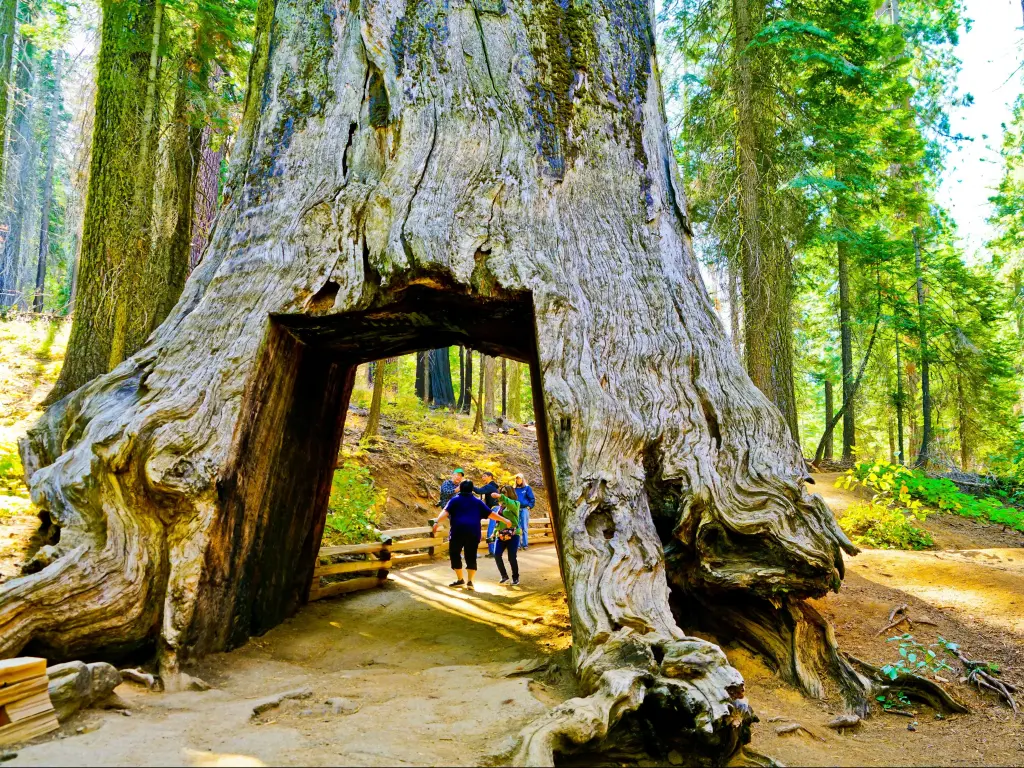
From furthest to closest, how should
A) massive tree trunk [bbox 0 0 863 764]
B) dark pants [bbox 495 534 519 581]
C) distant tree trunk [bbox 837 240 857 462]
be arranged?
distant tree trunk [bbox 837 240 857 462], dark pants [bbox 495 534 519 581], massive tree trunk [bbox 0 0 863 764]

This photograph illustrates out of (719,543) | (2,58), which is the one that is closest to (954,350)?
(719,543)

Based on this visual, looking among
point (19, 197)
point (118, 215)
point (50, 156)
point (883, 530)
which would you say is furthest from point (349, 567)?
point (50, 156)

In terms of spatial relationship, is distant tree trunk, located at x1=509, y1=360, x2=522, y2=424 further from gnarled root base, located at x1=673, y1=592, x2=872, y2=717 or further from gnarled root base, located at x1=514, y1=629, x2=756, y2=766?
gnarled root base, located at x1=514, y1=629, x2=756, y2=766

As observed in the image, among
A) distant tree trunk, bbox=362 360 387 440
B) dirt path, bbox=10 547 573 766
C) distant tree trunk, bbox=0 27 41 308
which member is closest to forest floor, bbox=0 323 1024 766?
dirt path, bbox=10 547 573 766

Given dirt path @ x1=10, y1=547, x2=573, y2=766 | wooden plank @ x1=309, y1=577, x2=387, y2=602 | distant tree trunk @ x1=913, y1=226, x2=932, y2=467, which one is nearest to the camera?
dirt path @ x1=10, y1=547, x2=573, y2=766

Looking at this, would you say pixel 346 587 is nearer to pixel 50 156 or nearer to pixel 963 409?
pixel 963 409

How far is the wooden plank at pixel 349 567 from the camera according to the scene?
889cm

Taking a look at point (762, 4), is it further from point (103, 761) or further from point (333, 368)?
point (103, 761)

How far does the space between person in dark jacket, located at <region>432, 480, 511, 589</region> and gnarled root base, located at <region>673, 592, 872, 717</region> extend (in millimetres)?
4311

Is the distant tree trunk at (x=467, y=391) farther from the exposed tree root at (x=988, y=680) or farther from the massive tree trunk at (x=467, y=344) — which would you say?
the exposed tree root at (x=988, y=680)

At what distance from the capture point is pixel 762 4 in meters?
11.6

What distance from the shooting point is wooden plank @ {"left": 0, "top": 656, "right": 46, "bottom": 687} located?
324cm

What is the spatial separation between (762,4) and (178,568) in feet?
41.5

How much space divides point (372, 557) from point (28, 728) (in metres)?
7.64
